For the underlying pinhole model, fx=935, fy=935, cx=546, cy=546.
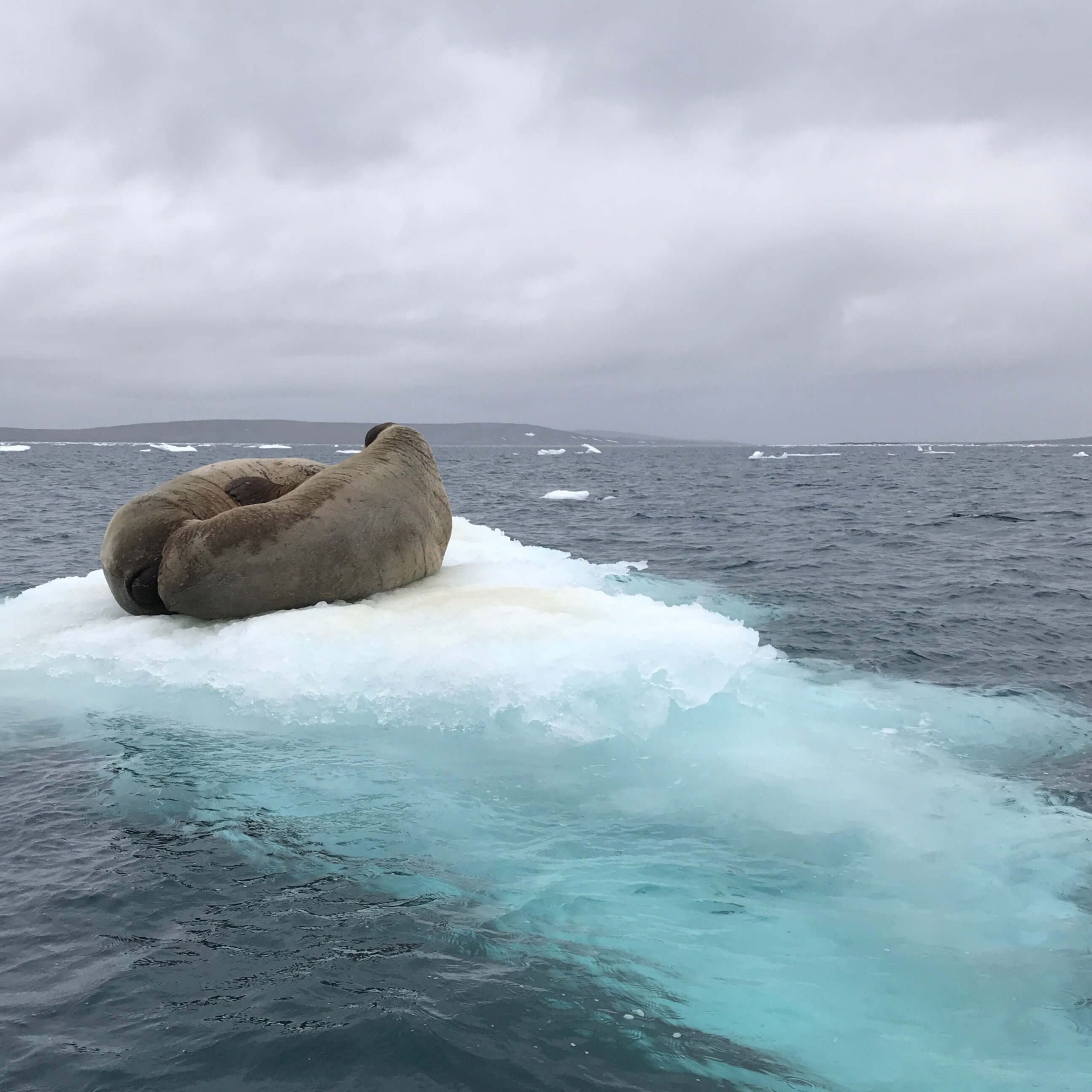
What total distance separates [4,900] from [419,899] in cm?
208

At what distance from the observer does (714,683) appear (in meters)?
7.53

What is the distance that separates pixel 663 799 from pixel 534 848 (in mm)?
1079

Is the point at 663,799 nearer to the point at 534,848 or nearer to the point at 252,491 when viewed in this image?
the point at 534,848

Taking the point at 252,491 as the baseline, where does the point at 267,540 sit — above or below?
below

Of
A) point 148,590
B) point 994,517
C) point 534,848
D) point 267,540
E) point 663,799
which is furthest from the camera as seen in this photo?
point 994,517

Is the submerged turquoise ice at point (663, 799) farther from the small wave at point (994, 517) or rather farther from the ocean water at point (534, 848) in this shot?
the small wave at point (994, 517)

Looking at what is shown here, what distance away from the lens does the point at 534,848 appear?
5410 millimetres

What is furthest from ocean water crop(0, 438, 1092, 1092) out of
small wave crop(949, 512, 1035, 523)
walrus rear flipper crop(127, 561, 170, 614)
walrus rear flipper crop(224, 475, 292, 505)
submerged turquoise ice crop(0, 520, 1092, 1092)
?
small wave crop(949, 512, 1035, 523)

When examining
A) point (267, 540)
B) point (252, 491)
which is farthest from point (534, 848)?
point (252, 491)

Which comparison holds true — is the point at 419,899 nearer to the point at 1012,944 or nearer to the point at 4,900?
the point at 4,900

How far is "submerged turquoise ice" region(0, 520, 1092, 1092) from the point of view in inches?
165

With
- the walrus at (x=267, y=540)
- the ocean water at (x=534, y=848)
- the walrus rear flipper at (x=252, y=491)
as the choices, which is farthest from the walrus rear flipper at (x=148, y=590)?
the walrus rear flipper at (x=252, y=491)

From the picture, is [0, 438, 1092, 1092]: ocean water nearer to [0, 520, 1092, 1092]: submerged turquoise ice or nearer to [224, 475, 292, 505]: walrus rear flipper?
[0, 520, 1092, 1092]: submerged turquoise ice

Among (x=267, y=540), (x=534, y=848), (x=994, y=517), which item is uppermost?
(x=267, y=540)
